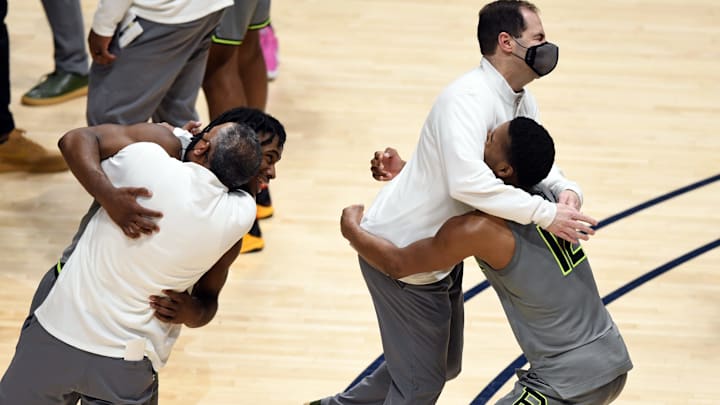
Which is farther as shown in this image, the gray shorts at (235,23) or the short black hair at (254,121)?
the gray shorts at (235,23)

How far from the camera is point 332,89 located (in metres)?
6.47

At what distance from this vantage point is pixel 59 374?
3068 mm

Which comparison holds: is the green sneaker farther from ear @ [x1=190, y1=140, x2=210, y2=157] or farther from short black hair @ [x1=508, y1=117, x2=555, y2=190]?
short black hair @ [x1=508, y1=117, x2=555, y2=190]

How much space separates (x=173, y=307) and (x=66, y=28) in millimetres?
3353

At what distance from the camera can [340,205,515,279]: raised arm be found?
10.1 ft

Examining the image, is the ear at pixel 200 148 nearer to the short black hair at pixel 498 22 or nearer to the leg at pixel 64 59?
the short black hair at pixel 498 22

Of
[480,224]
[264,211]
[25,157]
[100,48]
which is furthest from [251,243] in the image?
[480,224]

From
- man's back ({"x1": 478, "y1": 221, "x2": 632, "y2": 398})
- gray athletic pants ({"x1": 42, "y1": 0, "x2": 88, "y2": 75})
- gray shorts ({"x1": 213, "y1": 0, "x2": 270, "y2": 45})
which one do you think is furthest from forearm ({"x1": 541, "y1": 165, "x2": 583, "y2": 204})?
gray athletic pants ({"x1": 42, "y1": 0, "x2": 88, "y2": 75})

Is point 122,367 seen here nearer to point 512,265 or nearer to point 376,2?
point 512,265

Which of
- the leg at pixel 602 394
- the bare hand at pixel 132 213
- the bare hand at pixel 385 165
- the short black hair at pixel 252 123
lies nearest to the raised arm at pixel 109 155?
the bare hand at pixel 132 213

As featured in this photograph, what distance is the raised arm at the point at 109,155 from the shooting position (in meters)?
2.96

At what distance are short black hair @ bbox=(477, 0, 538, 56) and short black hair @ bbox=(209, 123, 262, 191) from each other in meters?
0.75

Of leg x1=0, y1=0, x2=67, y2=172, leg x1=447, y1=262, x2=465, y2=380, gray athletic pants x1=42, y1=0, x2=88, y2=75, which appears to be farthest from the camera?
gray athletic pants x1=42, y1=0, x2=88, y2=75

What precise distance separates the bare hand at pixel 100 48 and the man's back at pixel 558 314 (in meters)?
1.89
